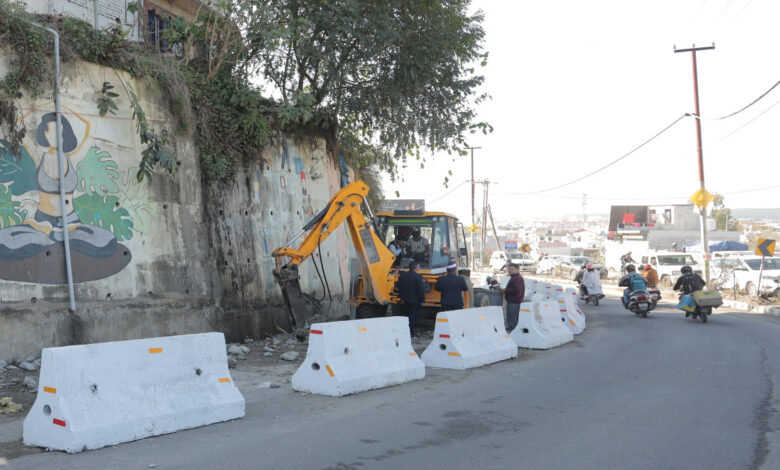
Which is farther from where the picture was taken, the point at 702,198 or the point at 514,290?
the point at 702,198

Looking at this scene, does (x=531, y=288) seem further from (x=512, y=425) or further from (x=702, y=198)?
(x=512, y=425)

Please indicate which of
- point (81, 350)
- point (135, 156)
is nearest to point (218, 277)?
A: point (135, 156)

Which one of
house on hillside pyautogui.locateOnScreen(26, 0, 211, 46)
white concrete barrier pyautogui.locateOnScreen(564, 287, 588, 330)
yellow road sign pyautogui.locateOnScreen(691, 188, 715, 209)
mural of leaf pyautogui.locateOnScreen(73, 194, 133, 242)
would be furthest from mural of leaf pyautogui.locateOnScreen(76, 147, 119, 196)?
yellow road sign pyautogui.locateOnScreen(691, 188, 715, 209)

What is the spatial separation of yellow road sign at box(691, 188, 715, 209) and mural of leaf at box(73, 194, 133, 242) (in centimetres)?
2414

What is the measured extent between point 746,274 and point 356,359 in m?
23.5

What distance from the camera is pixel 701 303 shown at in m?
18.5

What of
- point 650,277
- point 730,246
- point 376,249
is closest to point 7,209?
point 376,249

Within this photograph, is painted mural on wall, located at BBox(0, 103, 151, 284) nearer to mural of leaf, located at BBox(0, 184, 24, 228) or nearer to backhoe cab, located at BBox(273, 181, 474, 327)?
mural of leaf, located at BBox(0, 184, 24, 228)

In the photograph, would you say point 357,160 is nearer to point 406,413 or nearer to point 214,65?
point 214,65

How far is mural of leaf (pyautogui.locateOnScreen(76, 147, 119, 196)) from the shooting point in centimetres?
1162

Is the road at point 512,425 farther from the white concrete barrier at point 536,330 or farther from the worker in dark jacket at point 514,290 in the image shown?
the worker in dark jacket at point 514,290

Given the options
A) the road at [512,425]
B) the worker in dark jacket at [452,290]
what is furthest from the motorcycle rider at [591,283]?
the road at [512,425]

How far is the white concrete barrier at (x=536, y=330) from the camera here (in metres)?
13.6

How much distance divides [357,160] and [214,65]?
695cm
